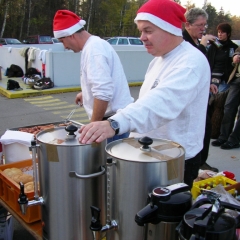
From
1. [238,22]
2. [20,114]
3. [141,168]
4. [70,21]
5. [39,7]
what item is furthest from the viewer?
[238,22]

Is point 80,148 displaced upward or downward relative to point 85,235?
upward

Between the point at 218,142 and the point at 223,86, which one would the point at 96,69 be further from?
the point at 223,86

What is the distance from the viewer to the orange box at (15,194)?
2.18 meters

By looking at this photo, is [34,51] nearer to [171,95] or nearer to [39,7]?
[171,95]

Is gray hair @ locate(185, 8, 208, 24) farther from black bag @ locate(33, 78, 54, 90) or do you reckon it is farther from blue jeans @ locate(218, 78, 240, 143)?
black bag @ locate(33, 78, 54, 90)

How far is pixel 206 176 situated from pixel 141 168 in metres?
2.38

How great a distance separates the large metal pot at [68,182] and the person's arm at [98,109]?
67 centimetres

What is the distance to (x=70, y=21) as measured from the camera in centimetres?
265

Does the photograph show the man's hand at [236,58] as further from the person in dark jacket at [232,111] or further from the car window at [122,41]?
the car window at [122,41]

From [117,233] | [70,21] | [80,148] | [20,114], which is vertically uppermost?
[70,21]

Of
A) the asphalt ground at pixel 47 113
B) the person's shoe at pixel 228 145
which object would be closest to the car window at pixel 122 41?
the asphalt ground at pixel 47 113

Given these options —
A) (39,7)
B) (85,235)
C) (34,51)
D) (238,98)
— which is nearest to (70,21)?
(85,235)

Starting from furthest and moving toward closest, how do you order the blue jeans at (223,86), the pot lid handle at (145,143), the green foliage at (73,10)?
1. the green foliage at (73,10)
2. the blue jeans at (223,86)
3. the pot lid handle at (145,143)

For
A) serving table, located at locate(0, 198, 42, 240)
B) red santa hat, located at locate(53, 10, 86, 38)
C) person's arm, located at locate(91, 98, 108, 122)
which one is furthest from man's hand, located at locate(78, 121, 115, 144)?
red santa hat, located at locate(53, 10, 86, 38)
